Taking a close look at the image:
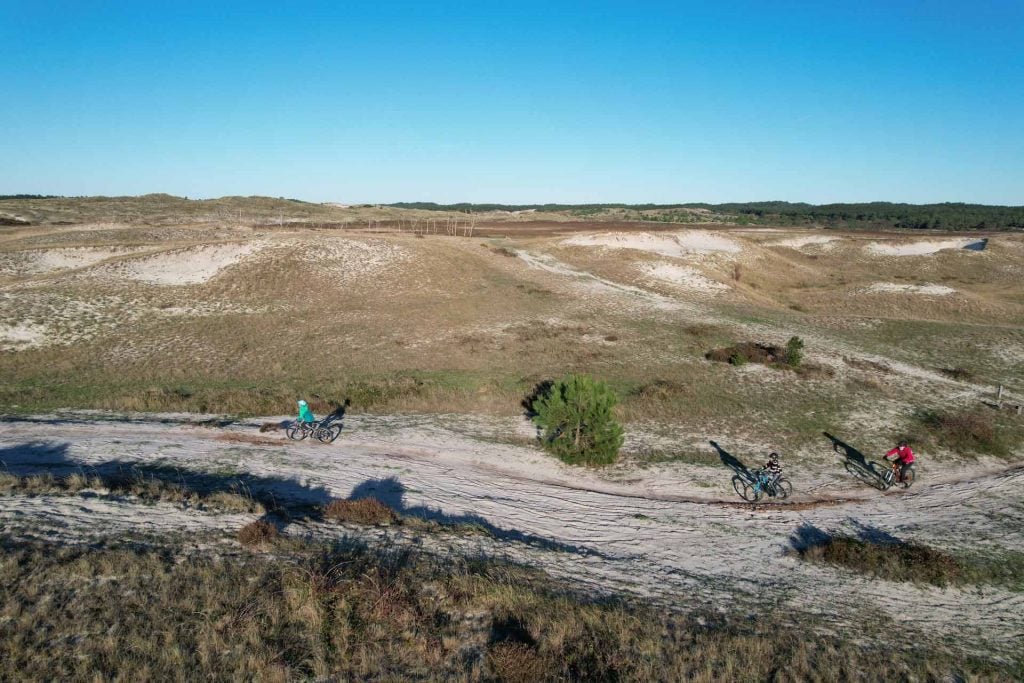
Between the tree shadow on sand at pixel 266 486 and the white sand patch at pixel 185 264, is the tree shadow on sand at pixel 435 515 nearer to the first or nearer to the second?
the tree shadow on sand at pixel 266 486

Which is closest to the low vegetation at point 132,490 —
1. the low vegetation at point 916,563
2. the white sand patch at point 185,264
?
the low vegetation at point 916,563

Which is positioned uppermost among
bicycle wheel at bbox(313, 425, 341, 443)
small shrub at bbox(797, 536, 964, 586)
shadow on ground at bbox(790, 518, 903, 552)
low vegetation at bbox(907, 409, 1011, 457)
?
bicycle wheel at bbox(313, 425, 341, 443)

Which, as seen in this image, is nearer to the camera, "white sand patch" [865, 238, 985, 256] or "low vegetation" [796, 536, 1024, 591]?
"low vegetation" [796, 536, 1024, 591]

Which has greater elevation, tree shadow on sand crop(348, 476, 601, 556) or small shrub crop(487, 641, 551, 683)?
small shrub crop(487, 641, 551, 683)

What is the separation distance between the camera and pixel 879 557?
14.0 metres

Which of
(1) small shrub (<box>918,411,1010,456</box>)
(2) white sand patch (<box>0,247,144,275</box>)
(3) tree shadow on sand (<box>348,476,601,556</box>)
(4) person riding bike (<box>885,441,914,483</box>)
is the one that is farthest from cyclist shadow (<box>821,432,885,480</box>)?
(2) white sand patch (<box>0,247,144,275</box>)

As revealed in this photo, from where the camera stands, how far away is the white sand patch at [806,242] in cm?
9435

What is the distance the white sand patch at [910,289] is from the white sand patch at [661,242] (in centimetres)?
2115

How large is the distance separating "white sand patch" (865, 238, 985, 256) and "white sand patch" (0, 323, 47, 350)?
99.1 m

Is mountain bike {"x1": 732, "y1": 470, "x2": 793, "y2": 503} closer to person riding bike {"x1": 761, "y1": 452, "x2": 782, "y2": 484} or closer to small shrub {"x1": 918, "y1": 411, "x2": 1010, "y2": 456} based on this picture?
person riding bike {"x1": 761, "y1": 452, "x2": 782, "y2": 484}

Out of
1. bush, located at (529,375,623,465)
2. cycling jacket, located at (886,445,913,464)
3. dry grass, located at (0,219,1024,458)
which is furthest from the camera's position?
dry grass, located at (0,219,1024,458)

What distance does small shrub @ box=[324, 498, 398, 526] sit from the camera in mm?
13945

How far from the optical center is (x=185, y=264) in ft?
161

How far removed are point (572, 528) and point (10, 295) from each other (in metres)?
43.2
